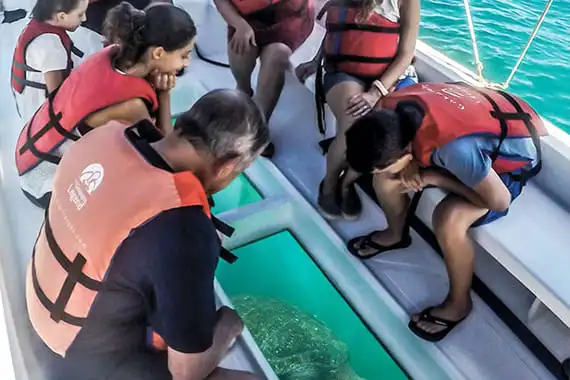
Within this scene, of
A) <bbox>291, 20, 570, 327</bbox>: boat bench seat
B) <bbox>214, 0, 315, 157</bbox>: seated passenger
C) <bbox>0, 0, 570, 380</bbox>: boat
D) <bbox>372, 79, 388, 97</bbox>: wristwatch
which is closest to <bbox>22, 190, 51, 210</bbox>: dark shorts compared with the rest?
<bbox>0, 0, 570, 380</bbox>: boat

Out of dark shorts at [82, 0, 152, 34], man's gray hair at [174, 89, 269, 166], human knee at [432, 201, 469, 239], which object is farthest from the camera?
dark shorts at [82, 0, 152, 34]

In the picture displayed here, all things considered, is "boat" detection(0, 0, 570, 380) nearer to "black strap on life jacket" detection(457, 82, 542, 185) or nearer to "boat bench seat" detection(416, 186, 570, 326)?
"boat bench seat" detection(416, 186, 570, 326)

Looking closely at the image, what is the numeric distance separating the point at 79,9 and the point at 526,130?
157cm

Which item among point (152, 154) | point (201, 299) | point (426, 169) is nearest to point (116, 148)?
point (152, 154)

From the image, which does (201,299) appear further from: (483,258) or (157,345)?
(483,258)

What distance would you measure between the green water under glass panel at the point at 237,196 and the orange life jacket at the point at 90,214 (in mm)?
1269

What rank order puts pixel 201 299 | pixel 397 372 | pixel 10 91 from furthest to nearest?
pixel 10 91, pixel 397 372, pixel 201 299

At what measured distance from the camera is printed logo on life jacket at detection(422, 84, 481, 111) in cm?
162

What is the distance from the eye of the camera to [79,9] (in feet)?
6.59

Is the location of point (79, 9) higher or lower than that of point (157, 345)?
higher

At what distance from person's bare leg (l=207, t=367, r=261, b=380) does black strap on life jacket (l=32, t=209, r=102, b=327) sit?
1.08 ft

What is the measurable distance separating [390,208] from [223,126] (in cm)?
102

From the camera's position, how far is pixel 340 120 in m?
2.06

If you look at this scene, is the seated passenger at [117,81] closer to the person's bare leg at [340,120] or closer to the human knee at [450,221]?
the person's bare leg at [340,120]
